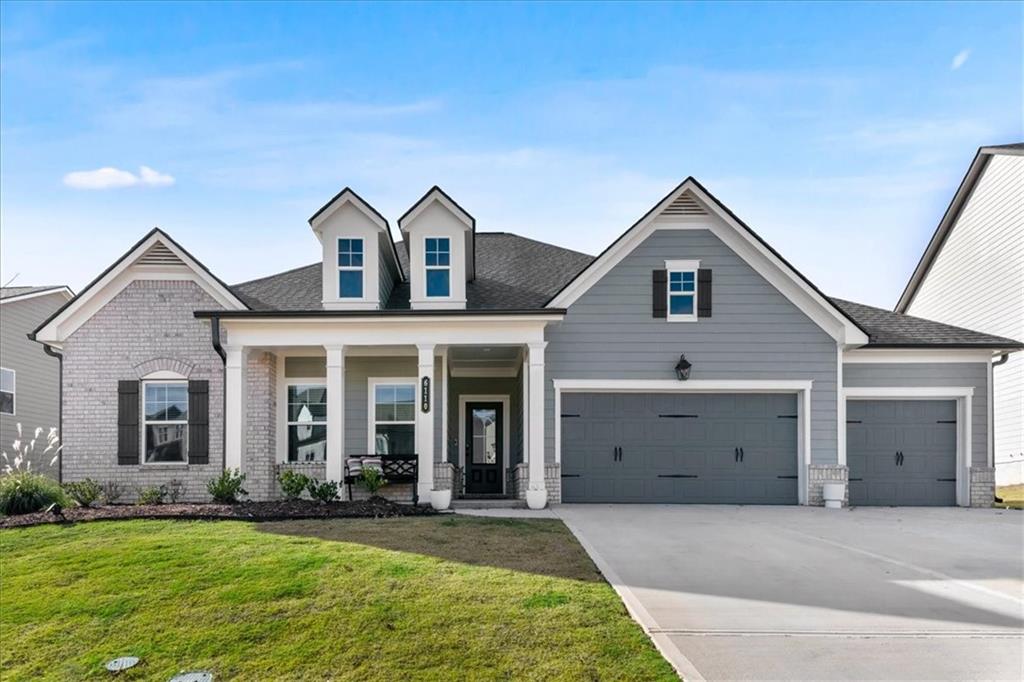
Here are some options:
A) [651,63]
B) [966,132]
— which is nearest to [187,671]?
[651,63]

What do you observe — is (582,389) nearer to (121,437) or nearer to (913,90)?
(913,90)

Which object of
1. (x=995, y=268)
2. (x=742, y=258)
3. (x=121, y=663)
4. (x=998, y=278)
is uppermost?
(x=995, y=268)

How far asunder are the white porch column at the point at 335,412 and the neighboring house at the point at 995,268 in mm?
15251

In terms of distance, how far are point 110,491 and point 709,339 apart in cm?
1148

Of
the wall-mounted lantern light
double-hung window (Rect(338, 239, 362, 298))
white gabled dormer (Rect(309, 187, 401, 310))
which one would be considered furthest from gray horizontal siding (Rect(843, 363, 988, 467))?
double-hung window (Rect(338, 239, 362, 298))

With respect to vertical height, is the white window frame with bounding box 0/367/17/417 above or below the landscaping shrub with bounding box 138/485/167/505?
above

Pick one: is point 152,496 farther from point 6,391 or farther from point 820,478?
point 820,478

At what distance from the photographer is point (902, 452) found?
56.3ft

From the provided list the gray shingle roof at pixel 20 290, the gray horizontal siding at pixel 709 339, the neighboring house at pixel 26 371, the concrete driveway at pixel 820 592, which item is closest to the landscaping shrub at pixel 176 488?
the gray horizontal siding at pixel 709 339

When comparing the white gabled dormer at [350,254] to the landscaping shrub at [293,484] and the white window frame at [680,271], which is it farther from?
the white window frame at [680,271]

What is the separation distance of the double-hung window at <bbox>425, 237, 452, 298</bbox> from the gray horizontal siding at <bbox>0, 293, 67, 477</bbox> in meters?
12.6

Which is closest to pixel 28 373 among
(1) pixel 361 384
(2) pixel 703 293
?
(1) pixel 361 384

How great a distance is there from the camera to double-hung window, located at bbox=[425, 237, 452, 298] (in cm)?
1656

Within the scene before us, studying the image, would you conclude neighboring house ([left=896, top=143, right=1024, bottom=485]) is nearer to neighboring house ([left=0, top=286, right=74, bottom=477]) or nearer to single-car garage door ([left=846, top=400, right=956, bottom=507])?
single-car garage door ([left=846, top=400, right=956, bottom=507])
